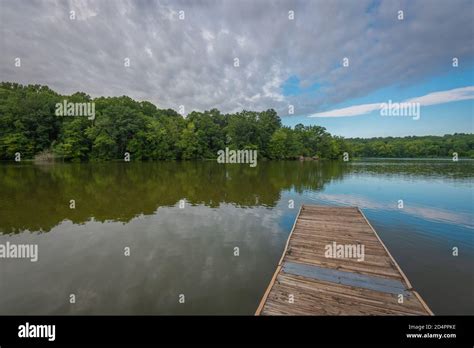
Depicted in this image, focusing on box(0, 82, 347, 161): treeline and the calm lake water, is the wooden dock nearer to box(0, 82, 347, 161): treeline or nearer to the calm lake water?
the calm lake water

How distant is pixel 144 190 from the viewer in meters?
16.2

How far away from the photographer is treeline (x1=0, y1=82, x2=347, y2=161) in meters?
40.4

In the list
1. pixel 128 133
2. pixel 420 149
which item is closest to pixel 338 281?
pixel 128 133

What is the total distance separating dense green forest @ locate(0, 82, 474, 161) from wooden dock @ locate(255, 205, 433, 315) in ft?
155

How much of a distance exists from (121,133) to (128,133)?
5.45 feet

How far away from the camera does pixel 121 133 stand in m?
46.2

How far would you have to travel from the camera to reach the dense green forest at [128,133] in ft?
133

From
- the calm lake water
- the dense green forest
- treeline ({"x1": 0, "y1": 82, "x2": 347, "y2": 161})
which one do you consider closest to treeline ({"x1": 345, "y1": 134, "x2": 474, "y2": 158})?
the dense green forest

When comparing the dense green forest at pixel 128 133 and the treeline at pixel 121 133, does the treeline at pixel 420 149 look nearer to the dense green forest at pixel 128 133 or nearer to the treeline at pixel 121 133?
the dense green forest at pixel 128 133

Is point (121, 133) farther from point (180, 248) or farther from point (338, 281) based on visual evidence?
point (338, 281)

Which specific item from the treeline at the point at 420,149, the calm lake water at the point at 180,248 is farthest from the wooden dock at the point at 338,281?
the treeline at the point at 420,149

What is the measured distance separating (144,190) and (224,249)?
11.4 metres
